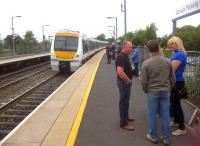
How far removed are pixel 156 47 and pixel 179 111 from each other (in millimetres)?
1390

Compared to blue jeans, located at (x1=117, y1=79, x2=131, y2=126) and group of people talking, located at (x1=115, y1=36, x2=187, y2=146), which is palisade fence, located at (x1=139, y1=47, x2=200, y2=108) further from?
blue jeans, located at (x1=117, y1=79, x2=131, y2=126)

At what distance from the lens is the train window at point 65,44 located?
101 ft

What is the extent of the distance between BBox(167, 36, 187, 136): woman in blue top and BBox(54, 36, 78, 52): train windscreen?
23.4 meters

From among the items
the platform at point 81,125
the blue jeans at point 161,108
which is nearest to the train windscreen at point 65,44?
the platform at point 81,125

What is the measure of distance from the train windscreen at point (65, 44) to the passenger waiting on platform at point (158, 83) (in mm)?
24047

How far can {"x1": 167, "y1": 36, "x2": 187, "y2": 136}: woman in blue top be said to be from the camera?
24.3 feet

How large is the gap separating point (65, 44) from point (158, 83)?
80.2 feet

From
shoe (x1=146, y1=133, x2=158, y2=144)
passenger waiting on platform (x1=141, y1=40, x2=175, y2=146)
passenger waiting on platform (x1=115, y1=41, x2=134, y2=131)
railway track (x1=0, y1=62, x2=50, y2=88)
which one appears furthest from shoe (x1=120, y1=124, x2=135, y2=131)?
railway track (x1=0, y1=62, x2=50, y2=88)

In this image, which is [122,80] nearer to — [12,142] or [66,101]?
[12,142]

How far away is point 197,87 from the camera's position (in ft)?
31.2

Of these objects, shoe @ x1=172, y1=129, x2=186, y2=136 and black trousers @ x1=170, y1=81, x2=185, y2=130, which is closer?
shoe @ x1=172, y1=129, x2=186, y2=136

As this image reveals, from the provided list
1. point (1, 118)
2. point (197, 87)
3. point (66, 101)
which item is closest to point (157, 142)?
point (197, 87)

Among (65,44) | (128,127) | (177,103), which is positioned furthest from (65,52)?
(177,103)

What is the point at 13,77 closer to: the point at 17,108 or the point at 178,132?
the point at 17,108
